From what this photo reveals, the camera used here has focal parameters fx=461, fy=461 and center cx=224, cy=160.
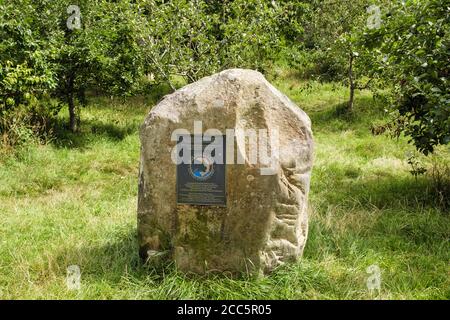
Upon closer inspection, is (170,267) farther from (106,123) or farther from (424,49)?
(106,123)

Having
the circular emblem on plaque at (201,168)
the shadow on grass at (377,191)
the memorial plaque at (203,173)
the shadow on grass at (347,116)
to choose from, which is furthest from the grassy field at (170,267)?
the shadow on grass at (347,116)

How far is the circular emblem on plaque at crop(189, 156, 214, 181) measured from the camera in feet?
14.3

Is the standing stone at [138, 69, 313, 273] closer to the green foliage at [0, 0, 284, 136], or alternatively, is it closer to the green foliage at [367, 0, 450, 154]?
the green foliage at [367, 0, 450, 154]

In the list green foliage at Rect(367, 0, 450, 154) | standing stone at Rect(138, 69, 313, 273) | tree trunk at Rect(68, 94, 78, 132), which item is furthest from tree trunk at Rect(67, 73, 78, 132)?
green foliage at Rect(367, 0, 450, 154)

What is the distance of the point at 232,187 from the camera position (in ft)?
14.1

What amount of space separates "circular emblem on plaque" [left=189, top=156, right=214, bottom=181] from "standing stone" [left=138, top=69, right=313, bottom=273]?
18cm

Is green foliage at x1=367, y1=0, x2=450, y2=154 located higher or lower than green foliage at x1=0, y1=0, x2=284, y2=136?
lower

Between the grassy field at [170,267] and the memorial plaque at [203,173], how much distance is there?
76 centimetres

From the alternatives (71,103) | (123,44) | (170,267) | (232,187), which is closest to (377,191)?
(232,187)

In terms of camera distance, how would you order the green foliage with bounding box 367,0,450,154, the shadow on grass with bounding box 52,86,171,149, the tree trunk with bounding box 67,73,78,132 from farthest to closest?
the tree trunk with bounding box 67,73,78,132 < the shadow on grass with bounding box 52,86,171,149 < the green foliage with bounding box 367,0,450,154

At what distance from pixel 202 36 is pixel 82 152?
140 inches

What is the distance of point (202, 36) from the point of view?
9.91 meters

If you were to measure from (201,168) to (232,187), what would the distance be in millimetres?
352

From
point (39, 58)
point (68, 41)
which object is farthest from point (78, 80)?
point (39, 58)
